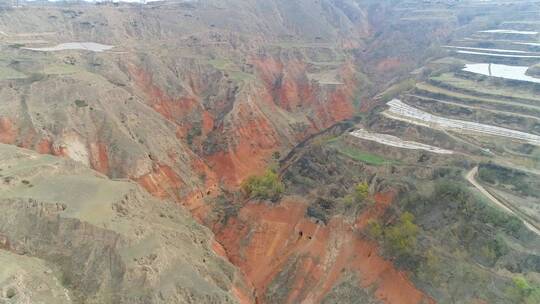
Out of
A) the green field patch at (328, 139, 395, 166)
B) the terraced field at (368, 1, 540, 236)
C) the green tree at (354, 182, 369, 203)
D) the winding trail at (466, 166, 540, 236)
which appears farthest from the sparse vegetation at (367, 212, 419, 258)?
the green field patch at (328, 139, 395, 166)

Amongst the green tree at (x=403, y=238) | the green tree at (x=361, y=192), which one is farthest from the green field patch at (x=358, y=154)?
the green tree at (x=403, y=238)

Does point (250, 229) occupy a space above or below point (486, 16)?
below

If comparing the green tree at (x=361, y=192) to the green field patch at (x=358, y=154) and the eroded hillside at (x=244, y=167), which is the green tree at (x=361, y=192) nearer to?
the eroded hillside at (x=244, y=167)

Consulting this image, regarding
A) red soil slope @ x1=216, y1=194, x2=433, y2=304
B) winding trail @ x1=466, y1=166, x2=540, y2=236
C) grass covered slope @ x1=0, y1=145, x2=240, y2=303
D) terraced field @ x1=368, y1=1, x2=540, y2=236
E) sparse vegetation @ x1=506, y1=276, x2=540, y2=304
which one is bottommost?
red soil slope @ x1=216, y1=194, x2=433, y2=304

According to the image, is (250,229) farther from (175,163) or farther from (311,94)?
(311,94)

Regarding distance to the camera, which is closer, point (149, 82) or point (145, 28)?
point (149, 82)

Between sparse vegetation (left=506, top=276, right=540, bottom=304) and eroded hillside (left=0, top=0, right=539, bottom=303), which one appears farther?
eroded hillside (left=0, top=0, right=539, bottom=303)

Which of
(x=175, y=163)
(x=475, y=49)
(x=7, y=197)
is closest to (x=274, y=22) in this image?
(x=475, y=49)

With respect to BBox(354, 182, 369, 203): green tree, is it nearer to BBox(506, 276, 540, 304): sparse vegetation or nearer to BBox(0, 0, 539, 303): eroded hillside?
BBox(0, 0, 539, 303): eroded hillside
